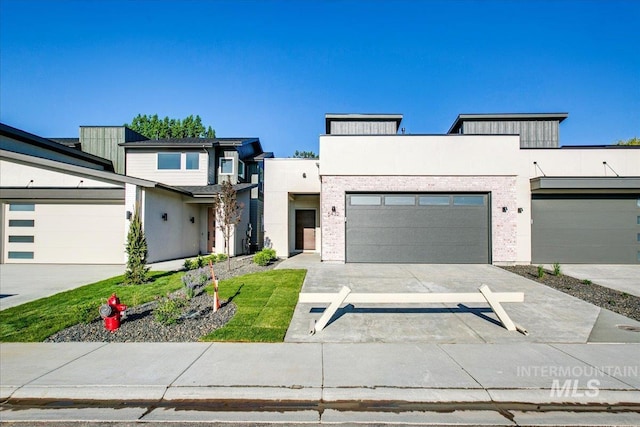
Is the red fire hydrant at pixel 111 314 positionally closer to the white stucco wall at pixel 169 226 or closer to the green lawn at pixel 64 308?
the green lawn at pixel 64 308

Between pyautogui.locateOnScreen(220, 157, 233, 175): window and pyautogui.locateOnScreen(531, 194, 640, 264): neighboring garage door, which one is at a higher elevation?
pyautogui.locateOnScreen(220, 157, 233, 175): window

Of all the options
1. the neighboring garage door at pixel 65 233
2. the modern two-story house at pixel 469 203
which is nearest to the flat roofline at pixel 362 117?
the modern two-story house at pixel 469 203

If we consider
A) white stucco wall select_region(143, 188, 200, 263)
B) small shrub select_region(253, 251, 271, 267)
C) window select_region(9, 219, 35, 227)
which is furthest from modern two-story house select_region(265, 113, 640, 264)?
window select_region(9, 219, 35, 227)

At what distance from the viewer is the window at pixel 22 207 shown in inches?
536

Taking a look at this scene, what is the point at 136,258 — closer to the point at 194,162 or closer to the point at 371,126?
the point at 194,162

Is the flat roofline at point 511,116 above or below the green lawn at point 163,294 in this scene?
above

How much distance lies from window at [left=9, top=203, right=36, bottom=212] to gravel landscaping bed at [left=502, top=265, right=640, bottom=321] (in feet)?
61.6

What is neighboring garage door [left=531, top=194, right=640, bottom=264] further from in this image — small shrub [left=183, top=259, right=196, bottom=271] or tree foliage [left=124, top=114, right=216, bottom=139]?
tree foliage [left=124, top=114, right=216, bottom=139]

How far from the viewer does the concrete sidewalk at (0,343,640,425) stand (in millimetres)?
3531

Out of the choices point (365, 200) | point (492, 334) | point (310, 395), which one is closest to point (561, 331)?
point (492, 334)

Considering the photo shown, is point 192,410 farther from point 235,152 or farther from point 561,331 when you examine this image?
point 235,152

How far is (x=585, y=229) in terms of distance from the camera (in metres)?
13.1

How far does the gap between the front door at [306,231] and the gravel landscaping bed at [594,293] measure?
10304 mm

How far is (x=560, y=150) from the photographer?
13.2 metres
